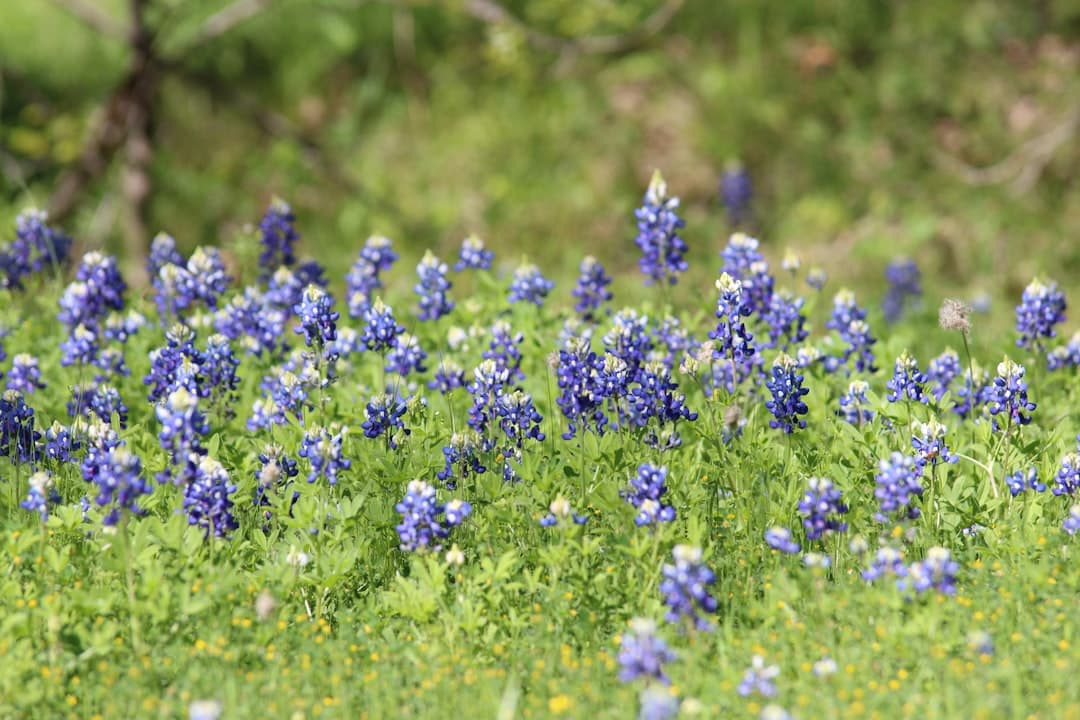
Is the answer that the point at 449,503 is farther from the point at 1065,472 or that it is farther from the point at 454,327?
the point at 1065,472

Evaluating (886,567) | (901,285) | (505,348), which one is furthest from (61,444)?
(901,285)

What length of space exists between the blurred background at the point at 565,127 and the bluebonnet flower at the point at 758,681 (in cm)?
666

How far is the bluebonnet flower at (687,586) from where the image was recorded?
424 cm

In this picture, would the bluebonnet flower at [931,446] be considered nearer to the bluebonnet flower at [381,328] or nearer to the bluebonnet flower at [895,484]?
the bluebonnet flower at [895,484]

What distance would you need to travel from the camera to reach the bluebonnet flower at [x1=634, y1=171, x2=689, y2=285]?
6.27 metres

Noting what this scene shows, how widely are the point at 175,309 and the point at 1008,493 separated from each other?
3999mm

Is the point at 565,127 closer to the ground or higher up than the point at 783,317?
higher up

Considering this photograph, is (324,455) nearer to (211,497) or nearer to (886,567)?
(211,497)

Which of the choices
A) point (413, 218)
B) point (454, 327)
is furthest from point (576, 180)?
point (454, 327)

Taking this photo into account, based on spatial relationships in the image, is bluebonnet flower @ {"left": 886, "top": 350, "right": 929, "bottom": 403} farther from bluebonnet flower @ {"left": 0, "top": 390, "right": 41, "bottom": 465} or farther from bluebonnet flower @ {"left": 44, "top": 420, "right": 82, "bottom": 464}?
bluebonnet flower @ {"left": 0, "top": 390, "right": 41, "bottom": 465}

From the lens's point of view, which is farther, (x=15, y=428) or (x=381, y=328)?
(x=381, y=328)

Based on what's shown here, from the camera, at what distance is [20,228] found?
721 centimetres

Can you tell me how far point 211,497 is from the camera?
477 cm

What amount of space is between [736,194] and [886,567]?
22.2ft
